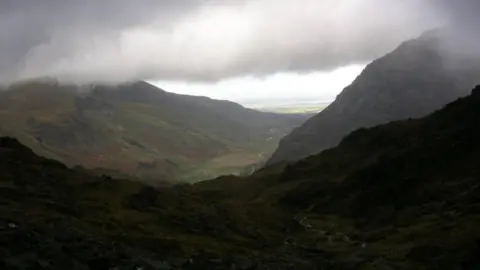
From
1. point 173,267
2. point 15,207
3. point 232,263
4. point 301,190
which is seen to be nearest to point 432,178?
point 301,190

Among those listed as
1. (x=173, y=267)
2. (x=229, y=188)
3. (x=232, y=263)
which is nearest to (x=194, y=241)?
(x=232, y=263)

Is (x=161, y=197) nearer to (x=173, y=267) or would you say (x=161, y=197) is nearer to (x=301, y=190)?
(x=301, y=190)

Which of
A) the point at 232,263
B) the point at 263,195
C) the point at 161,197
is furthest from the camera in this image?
the point at 263,195

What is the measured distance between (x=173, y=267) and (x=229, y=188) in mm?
114062

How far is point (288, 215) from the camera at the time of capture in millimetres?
118438

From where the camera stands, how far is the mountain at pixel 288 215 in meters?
59.0

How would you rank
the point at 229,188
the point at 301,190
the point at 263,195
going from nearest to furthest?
the point at 301,190, the point at 263,195, the point at 229,188

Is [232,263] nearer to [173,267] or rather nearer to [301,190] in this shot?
[173,267]

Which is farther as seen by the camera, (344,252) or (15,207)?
(344,252)

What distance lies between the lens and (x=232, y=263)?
6269cm

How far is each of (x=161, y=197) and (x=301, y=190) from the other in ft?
129

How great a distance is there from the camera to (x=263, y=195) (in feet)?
478

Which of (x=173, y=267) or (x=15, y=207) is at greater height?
(x=15, y=207)

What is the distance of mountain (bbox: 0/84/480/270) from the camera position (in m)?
59.0
